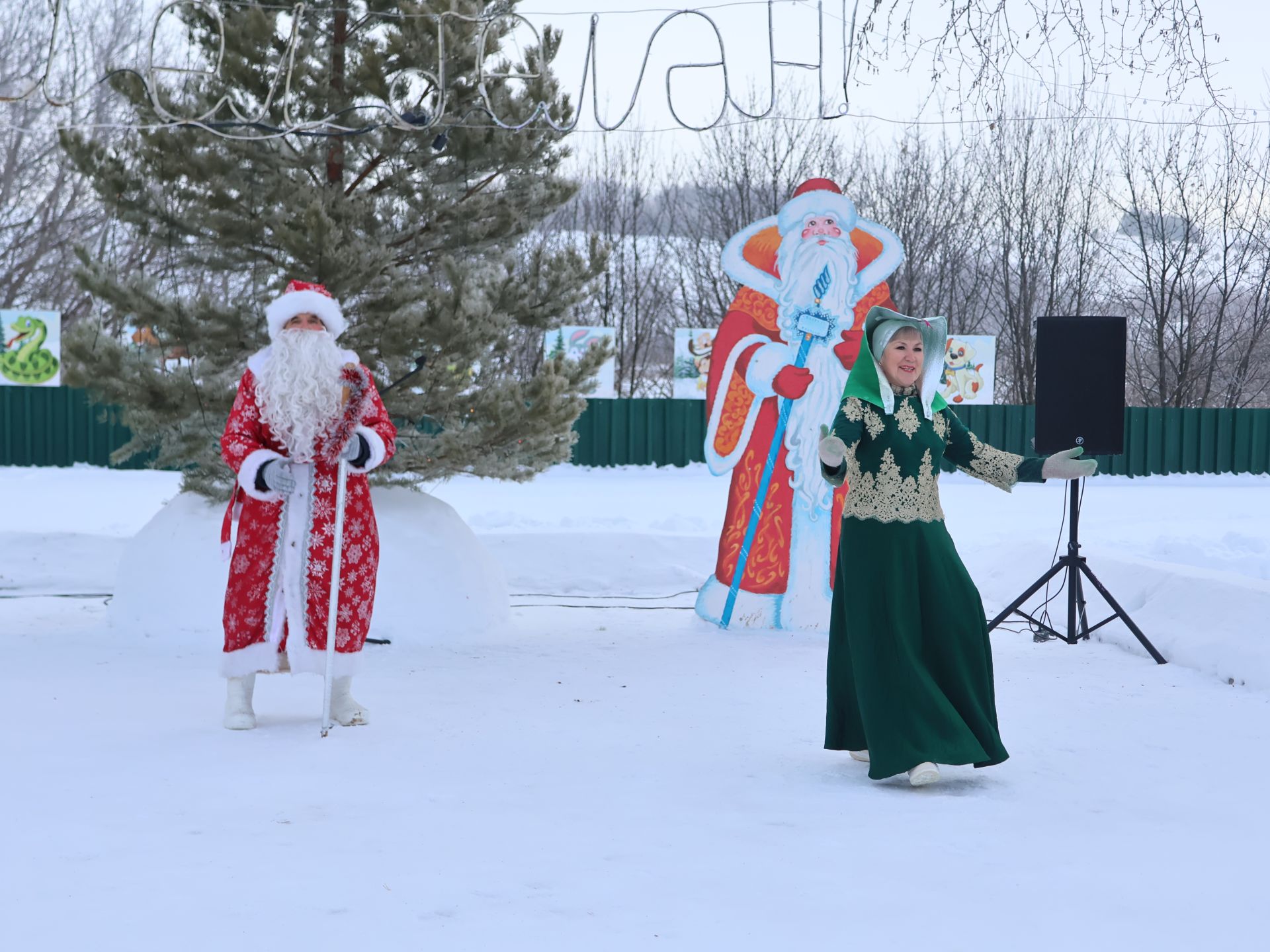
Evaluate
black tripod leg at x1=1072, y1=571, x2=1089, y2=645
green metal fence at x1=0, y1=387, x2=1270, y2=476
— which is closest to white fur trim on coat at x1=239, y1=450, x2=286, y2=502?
black tripod leg at x1=1072, y1=571, x2=1089, y2=645

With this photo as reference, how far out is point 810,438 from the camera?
6.57 m

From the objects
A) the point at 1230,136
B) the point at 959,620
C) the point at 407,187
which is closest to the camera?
the point at 959,620

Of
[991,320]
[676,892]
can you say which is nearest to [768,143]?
[991,320]

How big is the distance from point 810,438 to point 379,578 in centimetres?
229

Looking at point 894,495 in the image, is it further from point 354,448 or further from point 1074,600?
point 1074,600

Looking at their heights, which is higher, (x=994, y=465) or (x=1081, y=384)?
(x=1081, y=384)

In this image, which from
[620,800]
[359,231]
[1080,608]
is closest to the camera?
[620,800]

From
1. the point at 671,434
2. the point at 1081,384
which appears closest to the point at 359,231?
the point at 1081,384

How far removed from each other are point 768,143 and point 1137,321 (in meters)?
7.49

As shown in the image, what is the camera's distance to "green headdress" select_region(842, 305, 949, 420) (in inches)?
155

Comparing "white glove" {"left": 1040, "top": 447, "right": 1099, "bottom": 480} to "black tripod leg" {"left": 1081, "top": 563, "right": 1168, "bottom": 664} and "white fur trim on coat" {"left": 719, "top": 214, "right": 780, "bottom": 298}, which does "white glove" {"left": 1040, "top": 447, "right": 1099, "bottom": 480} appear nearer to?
"black tripod leg" {"left": 1081, "top": 563, "right": 1168, "bottom": 664}

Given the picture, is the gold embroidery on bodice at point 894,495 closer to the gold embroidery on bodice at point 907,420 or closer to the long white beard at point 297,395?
the gold embroidery on bodice at point 907,420

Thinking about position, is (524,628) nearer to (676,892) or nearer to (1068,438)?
(1068,438)

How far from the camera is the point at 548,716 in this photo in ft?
15.1
